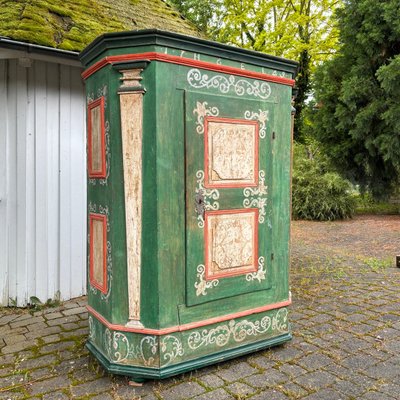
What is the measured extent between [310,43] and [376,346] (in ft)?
52.9

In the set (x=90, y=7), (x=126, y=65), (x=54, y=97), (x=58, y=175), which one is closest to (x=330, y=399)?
(x=126, y=65)

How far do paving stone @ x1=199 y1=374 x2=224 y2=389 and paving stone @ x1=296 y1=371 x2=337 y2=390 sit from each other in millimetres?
549

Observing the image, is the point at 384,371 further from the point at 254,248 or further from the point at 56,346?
the point at 56,346

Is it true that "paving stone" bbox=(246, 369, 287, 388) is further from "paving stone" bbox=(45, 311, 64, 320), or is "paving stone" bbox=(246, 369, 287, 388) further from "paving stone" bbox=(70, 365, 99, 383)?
"paving stone" bbox=(45, 311, 64, 320)

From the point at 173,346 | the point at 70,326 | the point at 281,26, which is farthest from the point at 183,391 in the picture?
the point at 281,26

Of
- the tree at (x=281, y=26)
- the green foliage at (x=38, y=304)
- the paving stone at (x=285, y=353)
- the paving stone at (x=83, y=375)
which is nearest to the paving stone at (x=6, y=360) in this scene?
the paving stone at (x=83, y=375)

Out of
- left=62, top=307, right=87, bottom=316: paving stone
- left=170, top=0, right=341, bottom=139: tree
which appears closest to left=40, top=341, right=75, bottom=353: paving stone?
left=62, top=307, right=87, bottom=316: paving stone

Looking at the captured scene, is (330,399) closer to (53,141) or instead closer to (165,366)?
(165,366)

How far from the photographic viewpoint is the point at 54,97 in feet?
14.7

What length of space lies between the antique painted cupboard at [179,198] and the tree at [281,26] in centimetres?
1451

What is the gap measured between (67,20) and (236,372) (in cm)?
417

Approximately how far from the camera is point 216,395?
2.58m

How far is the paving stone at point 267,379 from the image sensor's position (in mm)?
2721

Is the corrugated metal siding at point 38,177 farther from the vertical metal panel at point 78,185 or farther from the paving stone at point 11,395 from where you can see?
the paving stone at point 11,395
